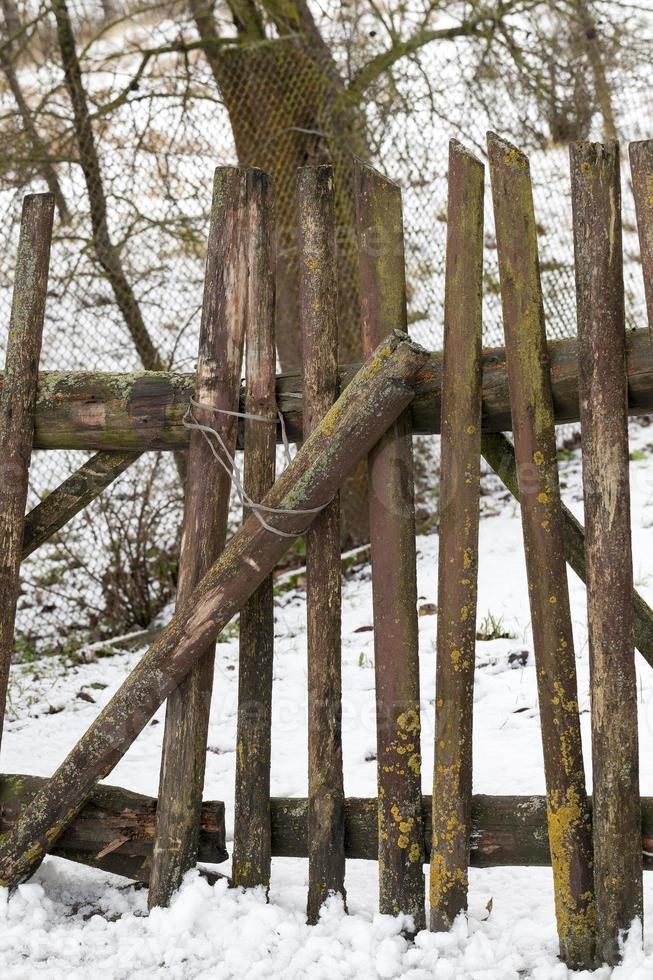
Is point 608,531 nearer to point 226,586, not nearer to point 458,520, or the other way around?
point 458,520

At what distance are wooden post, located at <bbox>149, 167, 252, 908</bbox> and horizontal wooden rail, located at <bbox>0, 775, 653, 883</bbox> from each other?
92mm

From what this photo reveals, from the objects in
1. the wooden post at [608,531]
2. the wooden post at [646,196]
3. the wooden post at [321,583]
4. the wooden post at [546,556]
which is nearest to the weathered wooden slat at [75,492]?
the wooden post at [321,583]

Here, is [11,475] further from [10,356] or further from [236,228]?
[236,228]

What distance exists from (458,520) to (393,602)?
10.5 inches

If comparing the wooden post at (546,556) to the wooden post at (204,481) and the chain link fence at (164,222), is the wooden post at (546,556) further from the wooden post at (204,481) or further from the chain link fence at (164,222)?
the chain link fence at (164,222)

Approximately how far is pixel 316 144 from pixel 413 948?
528 centimetres

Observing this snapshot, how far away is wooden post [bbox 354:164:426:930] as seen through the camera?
2291mm

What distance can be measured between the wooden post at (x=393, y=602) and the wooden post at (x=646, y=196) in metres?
0.57

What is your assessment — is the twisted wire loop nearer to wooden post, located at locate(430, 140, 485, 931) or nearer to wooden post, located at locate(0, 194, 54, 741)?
wooden post, located at locate(430, 140, 485, 931)

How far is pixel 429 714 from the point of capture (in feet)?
11.8

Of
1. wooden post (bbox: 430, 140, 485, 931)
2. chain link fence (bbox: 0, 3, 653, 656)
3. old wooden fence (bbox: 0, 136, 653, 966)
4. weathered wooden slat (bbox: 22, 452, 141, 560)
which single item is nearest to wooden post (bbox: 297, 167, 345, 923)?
old wooden fence (bbox: 0, 136, 653, 966)

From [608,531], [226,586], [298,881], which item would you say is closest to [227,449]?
[226,586]

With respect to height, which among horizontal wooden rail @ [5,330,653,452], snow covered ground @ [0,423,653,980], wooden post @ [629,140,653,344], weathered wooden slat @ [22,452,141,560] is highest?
wooden post @ [629,140,653,344]

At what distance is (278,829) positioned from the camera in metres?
2.45
